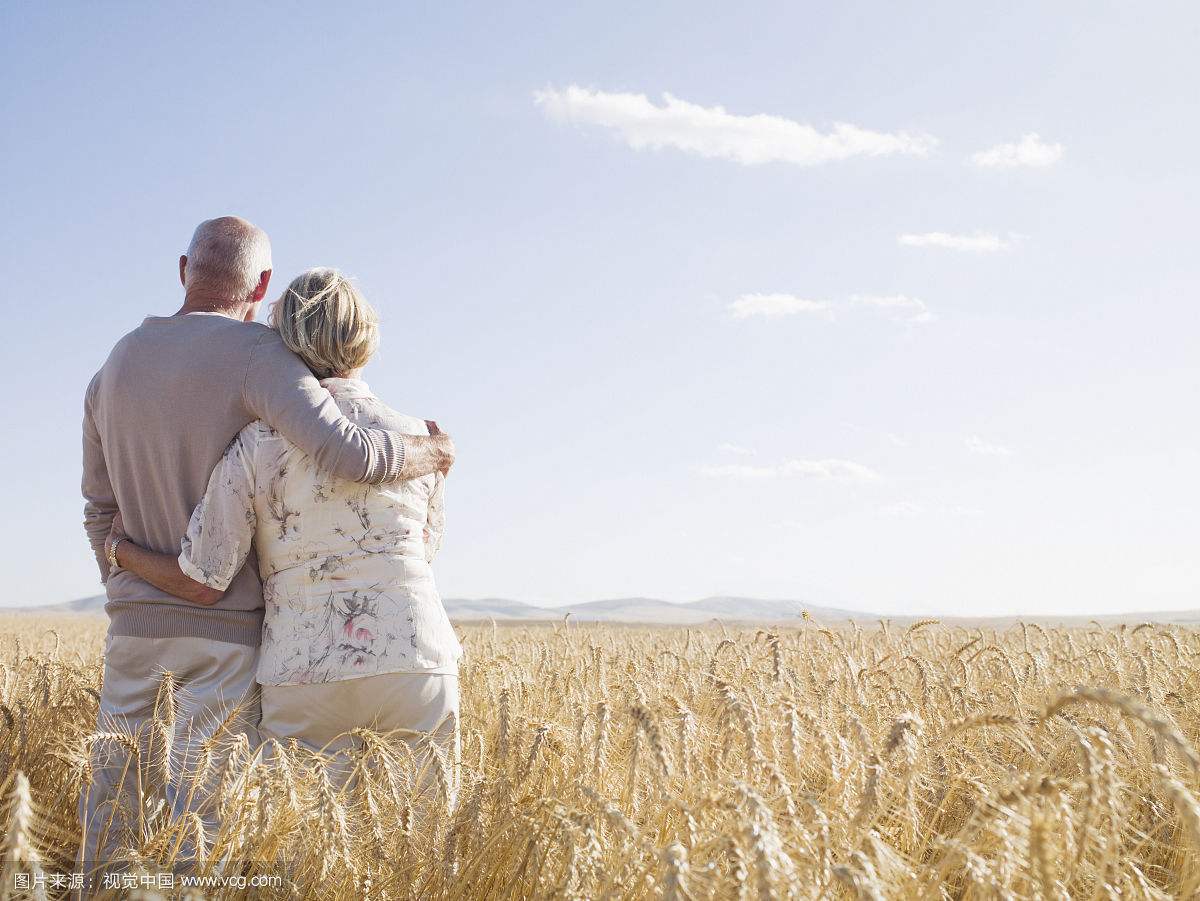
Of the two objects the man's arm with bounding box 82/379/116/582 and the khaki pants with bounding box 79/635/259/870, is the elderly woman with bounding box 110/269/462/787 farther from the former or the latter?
the man's arm with bounding box 82/379/116/582

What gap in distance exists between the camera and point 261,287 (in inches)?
122

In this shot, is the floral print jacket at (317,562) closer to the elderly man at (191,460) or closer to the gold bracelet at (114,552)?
the elderly man at (191,460)

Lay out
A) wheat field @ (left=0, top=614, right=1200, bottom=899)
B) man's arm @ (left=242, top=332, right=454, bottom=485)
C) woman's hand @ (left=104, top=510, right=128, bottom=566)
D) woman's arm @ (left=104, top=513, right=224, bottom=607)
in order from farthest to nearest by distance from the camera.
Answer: woman's hand @ (left=104, top=510, right=128, bottom=566), woman's arm @ (left=104, top=513, right=224, bottom=607), man's arm @ (left=242, top=332, right=454, bottom=485), wheat field @ (left=0, top=614, right=1200, bottom=899)

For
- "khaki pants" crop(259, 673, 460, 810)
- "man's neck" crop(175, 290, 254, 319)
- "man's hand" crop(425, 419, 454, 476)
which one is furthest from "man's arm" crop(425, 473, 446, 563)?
"man's neck" crop(175, 290, 254, 319)

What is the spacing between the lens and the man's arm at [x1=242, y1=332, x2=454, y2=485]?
255 centimetres

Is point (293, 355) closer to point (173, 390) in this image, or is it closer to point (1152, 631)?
point (173, 390)

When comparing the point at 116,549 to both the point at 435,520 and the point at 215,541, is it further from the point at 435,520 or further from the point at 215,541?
the point at 435,520

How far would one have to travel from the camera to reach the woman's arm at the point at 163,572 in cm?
266

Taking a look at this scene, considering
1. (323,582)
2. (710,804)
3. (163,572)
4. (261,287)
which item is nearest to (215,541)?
(163,572)

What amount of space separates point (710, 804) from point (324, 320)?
1811 millimetres

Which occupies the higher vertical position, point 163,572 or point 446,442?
point 446,442

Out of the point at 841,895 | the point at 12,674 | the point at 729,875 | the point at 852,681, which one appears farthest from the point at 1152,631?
the point at 12,674

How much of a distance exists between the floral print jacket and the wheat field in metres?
0.26

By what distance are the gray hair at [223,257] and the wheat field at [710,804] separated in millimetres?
1409
